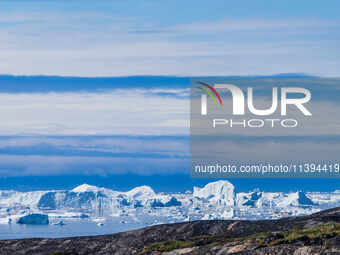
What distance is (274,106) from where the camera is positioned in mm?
92188

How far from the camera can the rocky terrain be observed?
45781 millimetres

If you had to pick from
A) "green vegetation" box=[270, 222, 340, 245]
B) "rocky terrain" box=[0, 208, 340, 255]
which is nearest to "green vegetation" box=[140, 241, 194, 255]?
"rocky terrain" box=[0, 208, 340, 255]

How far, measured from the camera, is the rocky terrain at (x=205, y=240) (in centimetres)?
4578

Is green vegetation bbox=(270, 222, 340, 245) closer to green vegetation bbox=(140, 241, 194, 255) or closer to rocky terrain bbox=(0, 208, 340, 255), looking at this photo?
rocky terrain bbox=(0, 208, 340, 255)

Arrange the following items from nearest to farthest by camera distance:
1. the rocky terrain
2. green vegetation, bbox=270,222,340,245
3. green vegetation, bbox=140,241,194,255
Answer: green vegetation, bbox=270,222,340,245 → the rocky terrain → green vegetation, bbox=140,241,194,255

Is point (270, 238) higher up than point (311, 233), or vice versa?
point (311, 233)

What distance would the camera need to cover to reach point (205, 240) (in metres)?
52.4

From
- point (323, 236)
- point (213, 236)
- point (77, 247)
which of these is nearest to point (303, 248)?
point (323, 236)

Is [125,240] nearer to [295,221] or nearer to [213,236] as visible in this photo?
[213,236]

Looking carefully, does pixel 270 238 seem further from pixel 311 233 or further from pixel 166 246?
pixel 166 246

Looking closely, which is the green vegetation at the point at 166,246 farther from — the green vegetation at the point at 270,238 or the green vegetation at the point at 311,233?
the green vegetation at the point at 311,233

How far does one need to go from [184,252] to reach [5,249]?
→ 60.0ft

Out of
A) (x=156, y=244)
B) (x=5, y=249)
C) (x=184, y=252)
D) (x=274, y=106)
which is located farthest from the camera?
(x=274, y=106)

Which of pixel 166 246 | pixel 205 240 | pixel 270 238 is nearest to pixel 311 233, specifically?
pixel 270 238
